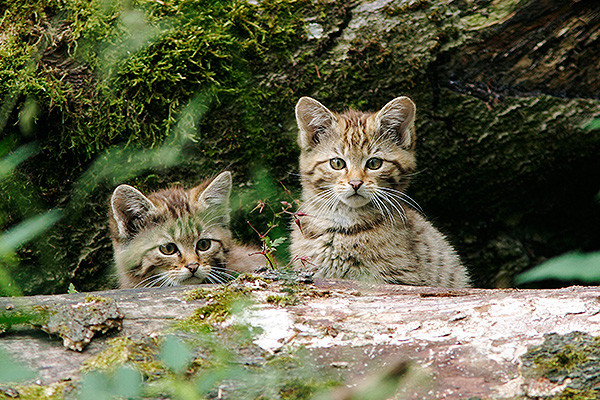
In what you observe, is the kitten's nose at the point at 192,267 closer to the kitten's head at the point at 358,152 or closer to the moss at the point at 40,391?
the kitten's head at the point at 358,152

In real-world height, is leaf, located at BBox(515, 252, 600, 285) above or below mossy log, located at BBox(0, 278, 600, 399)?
above

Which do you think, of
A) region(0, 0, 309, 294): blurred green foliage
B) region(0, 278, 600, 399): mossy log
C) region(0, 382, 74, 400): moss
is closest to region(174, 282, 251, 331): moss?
region(0, 278, 600, 399): mossy log

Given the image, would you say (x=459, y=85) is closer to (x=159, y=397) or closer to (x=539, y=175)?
(x=539, y=175)

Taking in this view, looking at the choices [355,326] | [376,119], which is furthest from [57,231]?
[355,326]

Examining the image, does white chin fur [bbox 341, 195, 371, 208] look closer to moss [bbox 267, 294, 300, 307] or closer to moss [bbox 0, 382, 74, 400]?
moss [bbox 267, 294, 300, 307]

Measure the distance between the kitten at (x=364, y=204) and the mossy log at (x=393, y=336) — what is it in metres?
1.37

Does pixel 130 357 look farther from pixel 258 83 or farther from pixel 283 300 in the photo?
pixel 258 83

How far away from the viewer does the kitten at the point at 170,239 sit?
4090 millimetres

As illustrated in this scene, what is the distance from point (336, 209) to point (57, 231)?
241 cm

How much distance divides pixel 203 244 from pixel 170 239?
0.87ft

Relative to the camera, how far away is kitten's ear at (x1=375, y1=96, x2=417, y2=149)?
14.5ft

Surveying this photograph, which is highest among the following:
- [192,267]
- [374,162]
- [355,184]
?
[374,162]

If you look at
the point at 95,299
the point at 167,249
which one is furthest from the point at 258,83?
the point at 95,299

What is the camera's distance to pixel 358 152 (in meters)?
4.52
